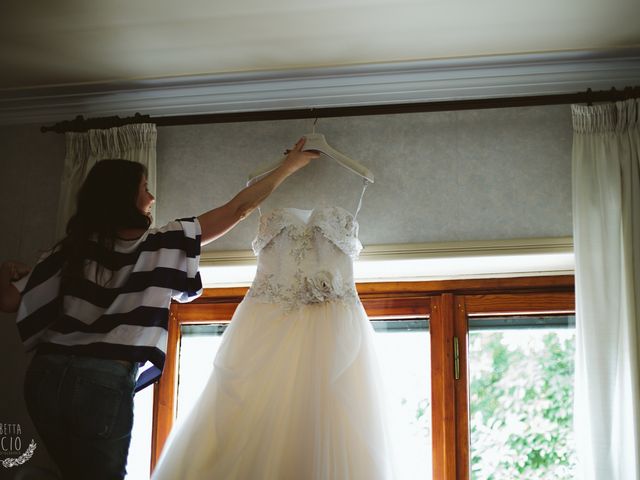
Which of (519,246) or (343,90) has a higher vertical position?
(343,90)

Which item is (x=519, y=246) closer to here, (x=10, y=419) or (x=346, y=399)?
(x=346, y=399)

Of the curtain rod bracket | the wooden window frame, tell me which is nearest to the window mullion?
the wooden window frame

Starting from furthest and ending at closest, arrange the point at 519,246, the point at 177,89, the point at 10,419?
1. the point at 177,89
2. the point at 10,419
3. the point at 519,246

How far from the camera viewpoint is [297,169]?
97.0 inches

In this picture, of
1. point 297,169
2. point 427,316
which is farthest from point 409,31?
point 427,316

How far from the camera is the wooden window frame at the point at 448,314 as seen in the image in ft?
8.52

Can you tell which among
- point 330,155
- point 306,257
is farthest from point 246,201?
point 330,155

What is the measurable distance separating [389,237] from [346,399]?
696mm

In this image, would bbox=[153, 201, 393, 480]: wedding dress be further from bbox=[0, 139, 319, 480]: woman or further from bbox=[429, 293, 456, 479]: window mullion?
bbox=[429, 293, 456, 479]: window mullion

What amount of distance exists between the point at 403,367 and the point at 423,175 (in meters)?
0.71

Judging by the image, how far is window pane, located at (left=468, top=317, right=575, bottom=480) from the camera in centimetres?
256

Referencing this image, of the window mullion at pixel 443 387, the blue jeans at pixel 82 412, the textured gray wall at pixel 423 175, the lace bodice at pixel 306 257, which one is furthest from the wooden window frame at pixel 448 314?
the blue jeans at pixel 82 412

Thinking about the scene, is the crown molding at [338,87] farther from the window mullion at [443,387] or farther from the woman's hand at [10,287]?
the woman's hand at [10,287]

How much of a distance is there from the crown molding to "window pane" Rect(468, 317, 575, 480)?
849 millimetres
